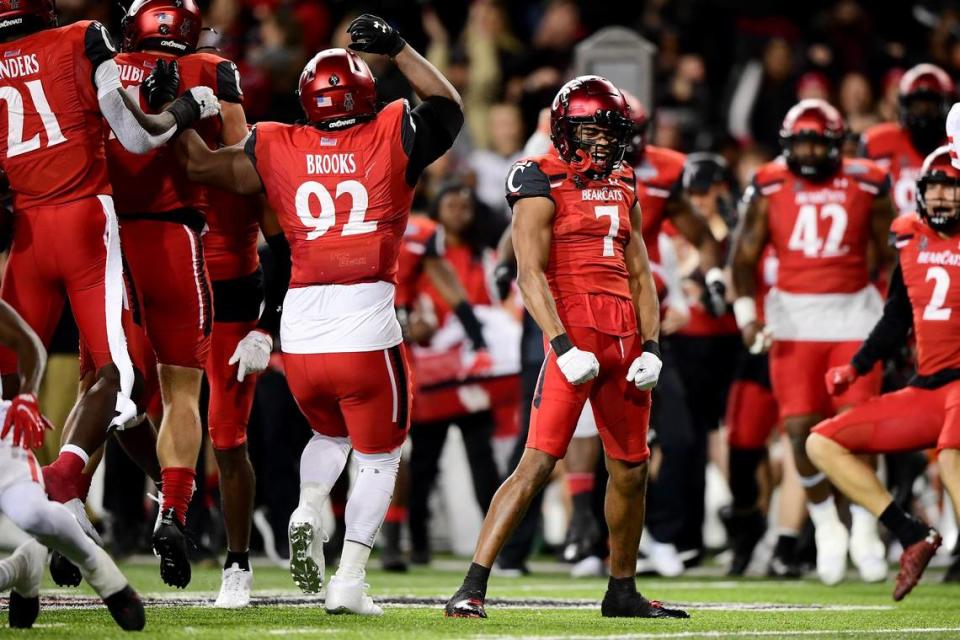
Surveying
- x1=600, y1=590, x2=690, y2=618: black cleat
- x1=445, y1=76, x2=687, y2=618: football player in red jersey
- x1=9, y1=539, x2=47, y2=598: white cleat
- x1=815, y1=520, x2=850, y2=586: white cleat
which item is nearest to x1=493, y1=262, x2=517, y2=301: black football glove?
x1=815, y1=520, x2=850, y2=586: white cleat

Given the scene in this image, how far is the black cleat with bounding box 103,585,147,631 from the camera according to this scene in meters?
5.35

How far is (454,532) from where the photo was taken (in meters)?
11.7

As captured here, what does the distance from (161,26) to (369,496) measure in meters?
2.11

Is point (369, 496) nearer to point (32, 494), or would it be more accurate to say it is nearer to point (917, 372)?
point (32, 494)

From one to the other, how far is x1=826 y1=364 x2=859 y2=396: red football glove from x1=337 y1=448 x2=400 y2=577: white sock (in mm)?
2756

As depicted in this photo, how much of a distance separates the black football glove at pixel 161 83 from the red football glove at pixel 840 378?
138 inches

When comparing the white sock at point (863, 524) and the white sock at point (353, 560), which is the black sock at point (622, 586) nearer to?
the white sock at point (353, 560)

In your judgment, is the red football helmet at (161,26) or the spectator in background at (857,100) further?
the spectator in background at (857,100)

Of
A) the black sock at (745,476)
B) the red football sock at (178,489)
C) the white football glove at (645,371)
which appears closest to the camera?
the white football glove at (645,371)

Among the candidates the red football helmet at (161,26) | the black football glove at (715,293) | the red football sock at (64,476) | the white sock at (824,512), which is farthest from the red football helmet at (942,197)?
the red football sock at (64,476)

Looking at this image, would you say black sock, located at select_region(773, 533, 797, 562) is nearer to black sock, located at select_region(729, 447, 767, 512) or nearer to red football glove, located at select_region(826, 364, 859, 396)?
black sock, located at select_region(729, 447, 767, 512)

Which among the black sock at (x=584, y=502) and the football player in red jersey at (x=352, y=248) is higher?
the football player in red jersey at (x=352, y=248)

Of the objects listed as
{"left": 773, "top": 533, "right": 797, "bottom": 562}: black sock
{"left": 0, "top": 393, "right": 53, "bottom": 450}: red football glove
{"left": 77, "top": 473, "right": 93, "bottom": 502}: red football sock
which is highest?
{"left": 0, "top": 393, "right": 53, "bottom": 450}: red football glove

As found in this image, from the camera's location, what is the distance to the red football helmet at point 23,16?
6438 millimetres
